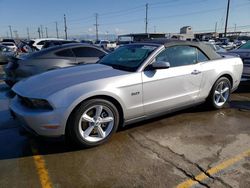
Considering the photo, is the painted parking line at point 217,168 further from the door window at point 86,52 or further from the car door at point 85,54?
Answer: the door window at point 86,52

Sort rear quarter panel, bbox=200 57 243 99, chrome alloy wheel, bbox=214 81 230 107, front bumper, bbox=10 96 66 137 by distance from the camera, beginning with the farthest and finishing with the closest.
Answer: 1. chrome alloy wheel, bbox=214 81 230 107
2. rear quarter panel, bbox=200 57 243 99
3. front bumper, bbox=10 96 66 137

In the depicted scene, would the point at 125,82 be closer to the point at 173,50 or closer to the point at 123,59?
the point at 123,59

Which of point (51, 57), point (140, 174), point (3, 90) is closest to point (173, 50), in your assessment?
point (140, 174)

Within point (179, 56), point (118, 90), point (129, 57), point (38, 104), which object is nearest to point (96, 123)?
point (118, 90)

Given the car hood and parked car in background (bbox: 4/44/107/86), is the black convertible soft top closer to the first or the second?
the car hood

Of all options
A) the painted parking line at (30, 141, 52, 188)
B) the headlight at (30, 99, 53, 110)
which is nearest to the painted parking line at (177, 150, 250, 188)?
the painted parking line at (30, 141, 52, 188)

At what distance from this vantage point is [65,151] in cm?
332

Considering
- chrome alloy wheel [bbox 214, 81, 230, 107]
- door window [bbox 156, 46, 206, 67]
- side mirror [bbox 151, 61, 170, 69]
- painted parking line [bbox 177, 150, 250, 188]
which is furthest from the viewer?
chrome alloy wheel [bbox 214, 81, 230, 107]

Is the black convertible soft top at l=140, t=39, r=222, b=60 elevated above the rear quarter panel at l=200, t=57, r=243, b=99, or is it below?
above

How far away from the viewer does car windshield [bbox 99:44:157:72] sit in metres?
3.91

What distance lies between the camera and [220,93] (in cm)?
504

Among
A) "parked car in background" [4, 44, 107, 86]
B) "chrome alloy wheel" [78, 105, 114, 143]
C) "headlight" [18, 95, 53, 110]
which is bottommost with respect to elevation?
"chrome alloy wheel" [78, 105, 114, 143]

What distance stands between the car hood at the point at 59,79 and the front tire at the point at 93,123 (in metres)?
0.38

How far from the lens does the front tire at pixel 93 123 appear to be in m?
3.18
